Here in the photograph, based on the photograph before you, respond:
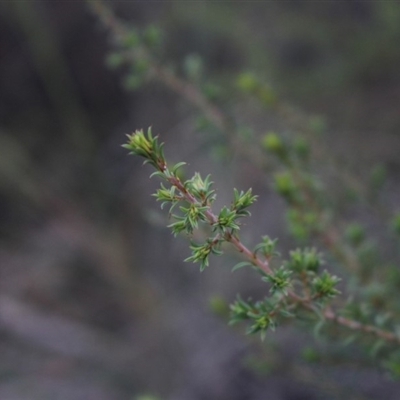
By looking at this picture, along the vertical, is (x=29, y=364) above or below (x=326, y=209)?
above

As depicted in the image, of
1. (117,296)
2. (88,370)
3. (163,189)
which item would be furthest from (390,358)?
(117,296)

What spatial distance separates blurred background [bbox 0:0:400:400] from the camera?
10.3 feet

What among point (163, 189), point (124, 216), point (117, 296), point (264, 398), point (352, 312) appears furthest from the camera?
point (124, 216)

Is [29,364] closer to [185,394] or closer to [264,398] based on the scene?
[185,394]

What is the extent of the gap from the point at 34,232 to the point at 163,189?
335 centimetres

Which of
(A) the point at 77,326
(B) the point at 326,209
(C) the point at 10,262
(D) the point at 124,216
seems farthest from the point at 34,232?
(B) the point at 326,209

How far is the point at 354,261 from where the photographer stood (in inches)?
62.2

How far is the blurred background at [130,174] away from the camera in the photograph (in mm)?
3127

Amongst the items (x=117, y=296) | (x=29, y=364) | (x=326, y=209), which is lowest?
(x=326, y=209)

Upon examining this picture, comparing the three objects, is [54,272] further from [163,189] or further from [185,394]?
[163,189]

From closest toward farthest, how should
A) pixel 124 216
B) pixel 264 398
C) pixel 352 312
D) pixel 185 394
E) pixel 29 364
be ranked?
pixel 352 312 → pixel 264 398 → pixel 185 394 → pixel 29 364 → pixel 124 216

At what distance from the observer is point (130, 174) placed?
3807 millimetres

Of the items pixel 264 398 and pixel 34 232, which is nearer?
pixel 264 398

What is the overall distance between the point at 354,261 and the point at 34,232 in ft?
9.27
